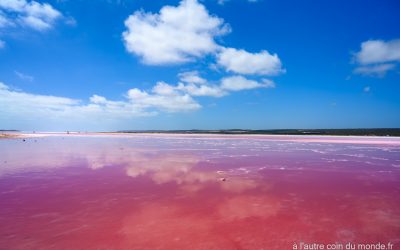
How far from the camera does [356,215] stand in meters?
6.89

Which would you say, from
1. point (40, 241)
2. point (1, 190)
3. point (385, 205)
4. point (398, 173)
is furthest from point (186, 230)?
point (398, 173)

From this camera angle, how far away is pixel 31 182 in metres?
10.6

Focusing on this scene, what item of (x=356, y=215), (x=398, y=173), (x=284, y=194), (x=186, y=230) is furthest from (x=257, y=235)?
(x=398, y=173)

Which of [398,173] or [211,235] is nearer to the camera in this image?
[211,235]

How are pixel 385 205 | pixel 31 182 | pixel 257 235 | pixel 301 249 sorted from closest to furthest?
pixel 301 249 → pixel 257 235 → pixel 385 205 → pixel 31 182

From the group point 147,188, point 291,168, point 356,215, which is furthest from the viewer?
point 291,168

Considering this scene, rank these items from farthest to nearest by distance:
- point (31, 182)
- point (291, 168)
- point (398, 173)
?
point (291, 168), point (398, 173), point (31, 182)

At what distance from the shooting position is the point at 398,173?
487 inches

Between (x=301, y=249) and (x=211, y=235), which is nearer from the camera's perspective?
(x=301, y=249)

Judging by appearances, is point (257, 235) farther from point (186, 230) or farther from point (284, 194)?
point (284, 194)

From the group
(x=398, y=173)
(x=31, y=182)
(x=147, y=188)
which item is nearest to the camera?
(x=147, y=188)

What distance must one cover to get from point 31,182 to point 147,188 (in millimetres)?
4690

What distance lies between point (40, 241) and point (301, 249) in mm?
5030

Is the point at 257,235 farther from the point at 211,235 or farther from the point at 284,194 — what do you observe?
the point at 284,194
